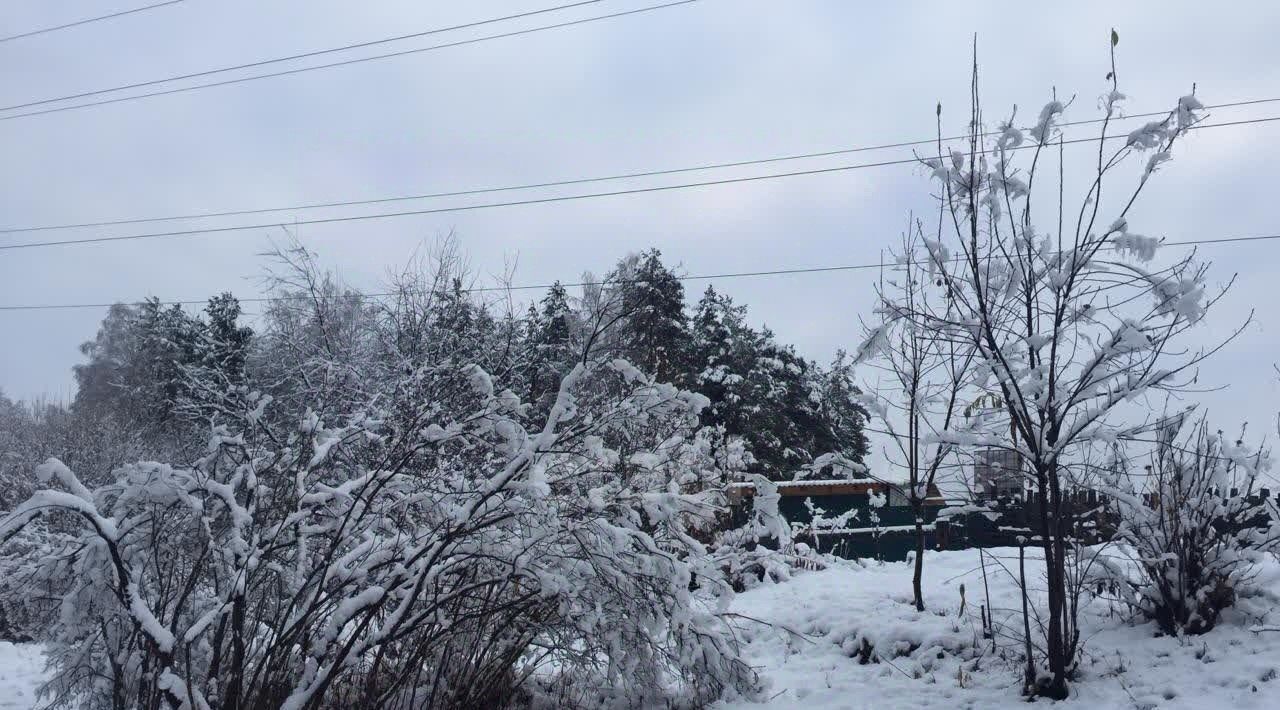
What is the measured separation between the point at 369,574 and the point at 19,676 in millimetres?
5932

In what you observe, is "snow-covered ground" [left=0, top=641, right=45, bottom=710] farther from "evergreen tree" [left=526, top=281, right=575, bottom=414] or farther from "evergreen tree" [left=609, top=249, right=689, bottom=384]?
"evergreen tree" [left=609, top=249, right=689, bottom=384]

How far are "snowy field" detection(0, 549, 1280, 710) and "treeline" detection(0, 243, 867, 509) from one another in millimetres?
3154

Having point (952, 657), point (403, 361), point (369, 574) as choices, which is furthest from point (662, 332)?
point (369, 574)

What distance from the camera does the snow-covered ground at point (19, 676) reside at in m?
6.84

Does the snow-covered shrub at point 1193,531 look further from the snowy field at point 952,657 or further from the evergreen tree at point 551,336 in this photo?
the evergreen tree at point 551,336

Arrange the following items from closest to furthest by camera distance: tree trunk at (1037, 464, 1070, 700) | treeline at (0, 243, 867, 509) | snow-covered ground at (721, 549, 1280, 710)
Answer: snow-covered ground at (721, 549, 1280, 710) → tree trunk at (1037, 464, 1070, 700) → treeline at (0, 243, 867, 509)

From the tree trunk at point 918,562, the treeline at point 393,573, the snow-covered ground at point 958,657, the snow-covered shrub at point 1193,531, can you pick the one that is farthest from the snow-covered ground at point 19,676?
the snow-covered shrub at point 1193,531

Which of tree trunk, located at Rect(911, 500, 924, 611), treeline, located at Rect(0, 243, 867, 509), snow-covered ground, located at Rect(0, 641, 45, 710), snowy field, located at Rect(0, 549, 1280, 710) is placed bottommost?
snow-covered ground, located at Rect(0, 641, 45, 710)

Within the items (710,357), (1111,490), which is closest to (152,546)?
(1111,490)

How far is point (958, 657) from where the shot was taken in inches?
232

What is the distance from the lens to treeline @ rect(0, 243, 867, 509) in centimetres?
1258

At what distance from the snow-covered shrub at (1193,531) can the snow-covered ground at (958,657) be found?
0.18 meters

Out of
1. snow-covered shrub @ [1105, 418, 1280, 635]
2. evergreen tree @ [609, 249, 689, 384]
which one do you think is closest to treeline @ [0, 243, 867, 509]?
evergreen tree @ [609, 249, 689, 384]

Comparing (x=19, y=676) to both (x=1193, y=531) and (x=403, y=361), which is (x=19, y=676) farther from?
(x=1193, y=531)
